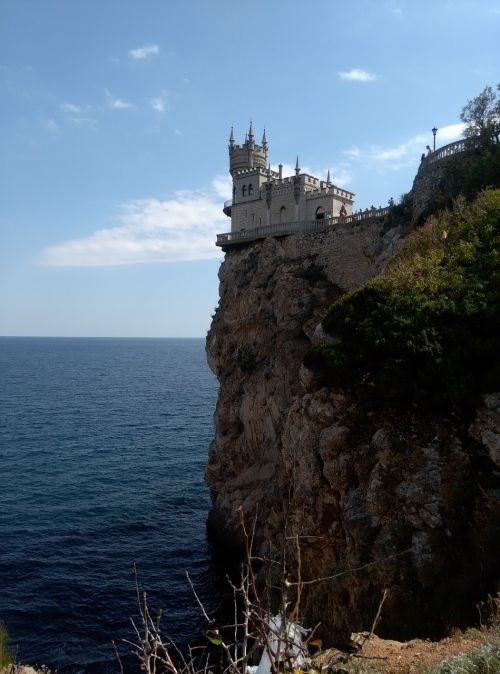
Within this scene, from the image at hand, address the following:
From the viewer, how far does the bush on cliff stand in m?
14.2

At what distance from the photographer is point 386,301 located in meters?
16.7

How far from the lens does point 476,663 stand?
686 cm

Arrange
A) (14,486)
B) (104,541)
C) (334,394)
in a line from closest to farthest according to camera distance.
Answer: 1. (334,394)
2. (104,541)
3. (14,486)

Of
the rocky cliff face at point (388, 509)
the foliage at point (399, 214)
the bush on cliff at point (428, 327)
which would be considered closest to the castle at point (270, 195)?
the foliage at point (399, 214)

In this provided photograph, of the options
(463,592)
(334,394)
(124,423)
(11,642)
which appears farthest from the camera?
(124,423)

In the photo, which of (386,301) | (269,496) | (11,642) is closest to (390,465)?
(386,301)

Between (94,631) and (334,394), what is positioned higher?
(334,394)

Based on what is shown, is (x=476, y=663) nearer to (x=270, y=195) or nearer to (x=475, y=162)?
(x=475, y=162)

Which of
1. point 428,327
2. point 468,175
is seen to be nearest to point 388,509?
point 428,327

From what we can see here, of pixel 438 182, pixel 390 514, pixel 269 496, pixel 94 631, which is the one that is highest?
pixel 438 182

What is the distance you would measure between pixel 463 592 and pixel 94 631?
16163mm

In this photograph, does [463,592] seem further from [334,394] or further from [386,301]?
[386,301]

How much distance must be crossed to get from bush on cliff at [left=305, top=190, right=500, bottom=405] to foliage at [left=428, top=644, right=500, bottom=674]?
7499 mm

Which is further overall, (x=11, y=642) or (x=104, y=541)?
(x=104, y=541)
